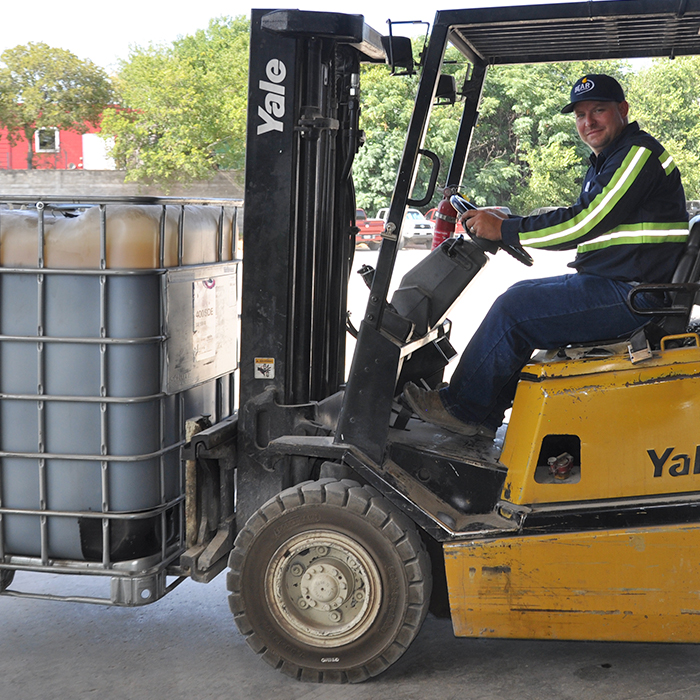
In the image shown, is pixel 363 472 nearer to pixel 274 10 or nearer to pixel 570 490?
pixel 570 490

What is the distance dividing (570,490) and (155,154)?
109ft

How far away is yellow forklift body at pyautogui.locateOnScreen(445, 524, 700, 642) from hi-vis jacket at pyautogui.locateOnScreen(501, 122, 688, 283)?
103 cm

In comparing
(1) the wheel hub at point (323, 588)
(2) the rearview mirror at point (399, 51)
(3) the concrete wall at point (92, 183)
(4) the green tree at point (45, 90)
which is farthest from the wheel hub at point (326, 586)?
(4) the green tree at point (45, 90)

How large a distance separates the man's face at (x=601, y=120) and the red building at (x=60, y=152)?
36.7m

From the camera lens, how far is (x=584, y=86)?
11.0ft

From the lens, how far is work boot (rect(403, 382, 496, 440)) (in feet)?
11.7

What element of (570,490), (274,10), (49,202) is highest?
(274,10)

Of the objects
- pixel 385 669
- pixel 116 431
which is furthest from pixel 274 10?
pixel 385 669

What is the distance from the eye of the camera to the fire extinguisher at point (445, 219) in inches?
144

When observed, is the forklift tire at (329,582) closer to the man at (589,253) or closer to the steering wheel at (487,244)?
the man at (589,253)

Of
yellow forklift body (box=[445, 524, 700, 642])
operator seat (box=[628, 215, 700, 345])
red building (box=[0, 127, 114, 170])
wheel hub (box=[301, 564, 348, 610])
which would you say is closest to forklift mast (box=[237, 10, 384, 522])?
wheel hub (box=[301, 564, 348, 610])

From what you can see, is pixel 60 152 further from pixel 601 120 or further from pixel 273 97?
pixel 601 120

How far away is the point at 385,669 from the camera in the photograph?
330 cm

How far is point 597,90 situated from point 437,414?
1.49 m
